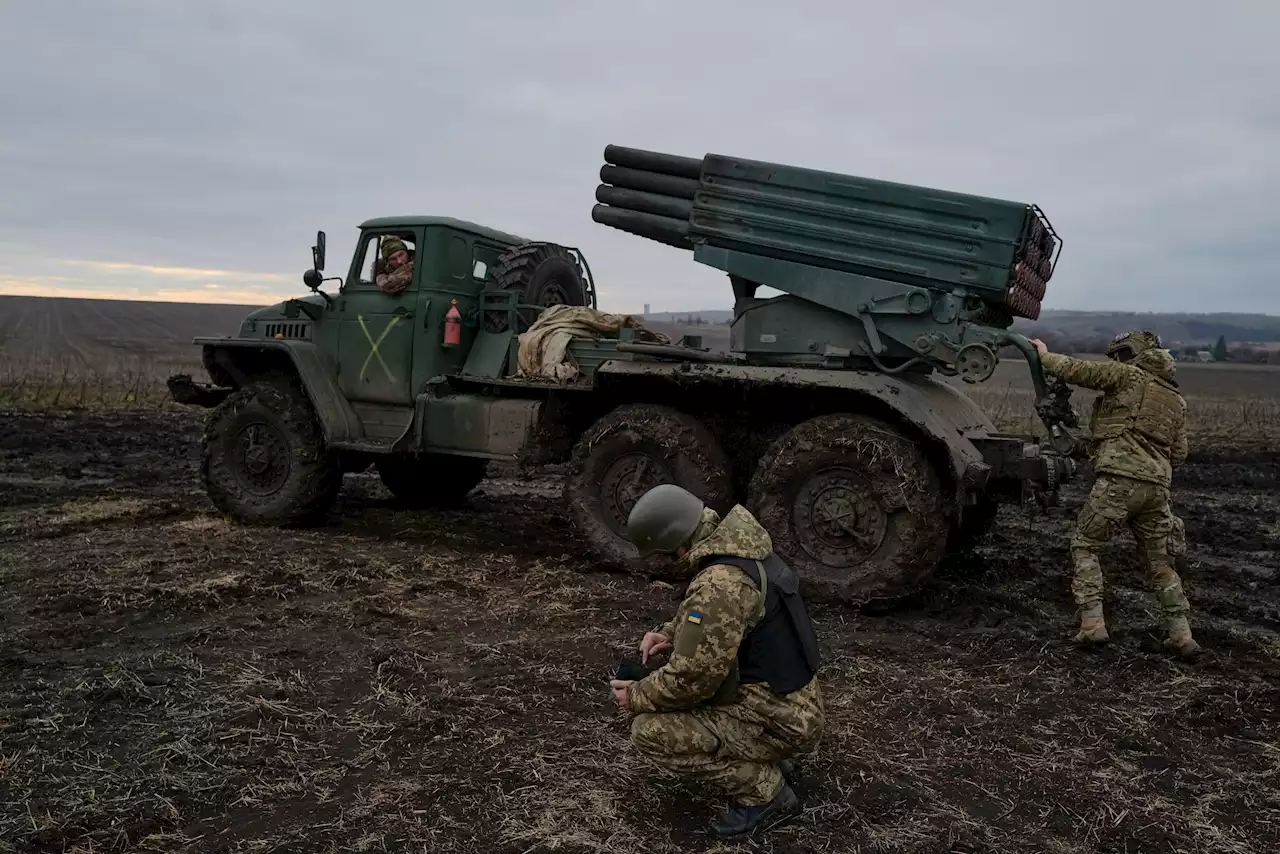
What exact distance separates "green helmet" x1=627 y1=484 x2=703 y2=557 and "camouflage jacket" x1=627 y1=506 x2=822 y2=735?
0.06m

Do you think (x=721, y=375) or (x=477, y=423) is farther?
(x=477, y=423)

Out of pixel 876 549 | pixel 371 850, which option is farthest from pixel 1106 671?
pixel 371 850

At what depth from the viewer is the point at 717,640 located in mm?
3221

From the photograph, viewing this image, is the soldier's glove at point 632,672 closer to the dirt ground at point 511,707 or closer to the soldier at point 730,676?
the soldier at point 730,676

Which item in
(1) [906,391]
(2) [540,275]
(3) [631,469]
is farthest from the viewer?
(2) [540,275]

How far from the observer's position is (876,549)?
6227mm

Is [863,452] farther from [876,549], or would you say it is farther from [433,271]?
[433,271]

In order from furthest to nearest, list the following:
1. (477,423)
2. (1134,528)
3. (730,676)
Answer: (477,423)
(1134,528)
(730,676)

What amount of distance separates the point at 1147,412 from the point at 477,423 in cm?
463

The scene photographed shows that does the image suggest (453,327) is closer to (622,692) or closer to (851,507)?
(851,507)

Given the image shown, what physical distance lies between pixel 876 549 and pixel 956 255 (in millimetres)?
1981

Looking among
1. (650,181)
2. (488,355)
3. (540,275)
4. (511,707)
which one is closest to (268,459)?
(488,355)

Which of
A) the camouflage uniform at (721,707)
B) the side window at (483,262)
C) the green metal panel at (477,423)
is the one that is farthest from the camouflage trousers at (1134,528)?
the side window at (483,262)

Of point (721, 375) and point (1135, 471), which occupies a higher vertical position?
point (721, 375)
